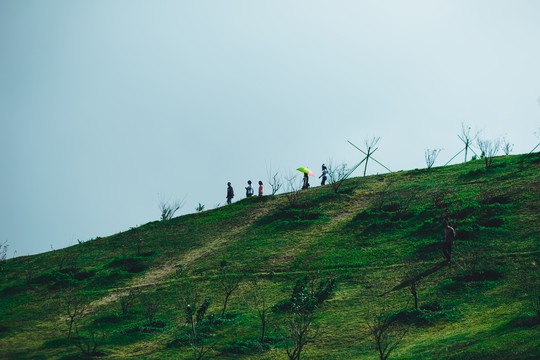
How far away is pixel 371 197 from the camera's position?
3497 cm

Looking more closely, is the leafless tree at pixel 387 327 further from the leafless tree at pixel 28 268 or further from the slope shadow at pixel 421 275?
the leafless tree at pixel 28 268

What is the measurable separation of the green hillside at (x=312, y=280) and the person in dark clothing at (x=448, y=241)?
42cm

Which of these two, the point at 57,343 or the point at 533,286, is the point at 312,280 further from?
the point at 57,343

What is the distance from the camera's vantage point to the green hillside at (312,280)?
15484mm

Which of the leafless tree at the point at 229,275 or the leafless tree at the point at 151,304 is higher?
the leafless tree at the point at 229,275

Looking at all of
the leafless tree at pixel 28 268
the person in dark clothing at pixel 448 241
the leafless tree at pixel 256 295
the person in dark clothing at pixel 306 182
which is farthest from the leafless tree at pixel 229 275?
the person in dark clothing at pixel 306 182

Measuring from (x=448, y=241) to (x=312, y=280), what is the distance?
6.05m

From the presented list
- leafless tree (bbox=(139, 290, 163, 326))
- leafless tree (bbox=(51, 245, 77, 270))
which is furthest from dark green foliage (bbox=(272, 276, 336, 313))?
leafless tree (bbox=(51, 245, 77, 270))

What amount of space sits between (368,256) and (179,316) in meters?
9.73

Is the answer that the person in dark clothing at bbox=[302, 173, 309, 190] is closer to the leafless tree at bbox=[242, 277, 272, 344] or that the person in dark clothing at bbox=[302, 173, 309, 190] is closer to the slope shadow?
the leafless tree at bbox=[242, 277, 272, 344]

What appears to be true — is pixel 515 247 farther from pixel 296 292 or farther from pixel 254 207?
pixel 254 207

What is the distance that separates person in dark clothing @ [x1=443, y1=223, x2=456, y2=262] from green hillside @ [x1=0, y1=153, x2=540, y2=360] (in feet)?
1.37

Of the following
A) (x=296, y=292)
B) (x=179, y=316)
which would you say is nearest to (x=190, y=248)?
(x=179, y=316)

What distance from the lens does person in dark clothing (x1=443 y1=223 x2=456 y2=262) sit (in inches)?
797
